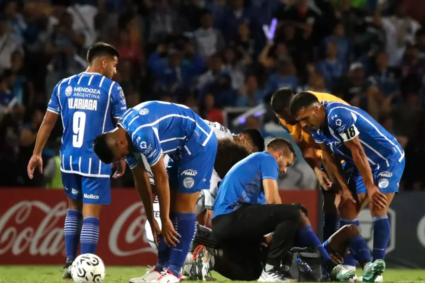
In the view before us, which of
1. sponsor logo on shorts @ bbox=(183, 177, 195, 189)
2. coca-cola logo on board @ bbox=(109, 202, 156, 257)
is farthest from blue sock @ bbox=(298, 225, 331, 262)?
coca-cola logo on board @ bbox=(109, 202, 156, 257)

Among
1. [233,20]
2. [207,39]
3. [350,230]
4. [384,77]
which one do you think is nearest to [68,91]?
[350,230]

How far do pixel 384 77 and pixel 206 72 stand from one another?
2.99 meters

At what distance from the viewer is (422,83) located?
46.1 feet

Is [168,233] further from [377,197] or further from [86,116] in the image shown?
[377,197]

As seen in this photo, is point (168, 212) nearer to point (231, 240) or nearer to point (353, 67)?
point (231, 240)

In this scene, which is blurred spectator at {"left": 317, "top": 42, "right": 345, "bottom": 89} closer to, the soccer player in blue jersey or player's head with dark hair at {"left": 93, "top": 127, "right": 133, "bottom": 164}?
the soccer player in blue jersey

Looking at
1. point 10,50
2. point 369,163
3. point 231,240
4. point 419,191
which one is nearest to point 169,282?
point 231,240

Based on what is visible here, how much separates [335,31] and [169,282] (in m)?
8.84

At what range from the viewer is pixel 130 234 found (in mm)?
11375

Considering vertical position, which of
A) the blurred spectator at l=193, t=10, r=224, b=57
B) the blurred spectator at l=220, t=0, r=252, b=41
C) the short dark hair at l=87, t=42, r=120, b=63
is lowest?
the short dark hair at l=87, t=42, r=120, b=63

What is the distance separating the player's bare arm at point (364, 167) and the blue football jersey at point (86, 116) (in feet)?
7.13

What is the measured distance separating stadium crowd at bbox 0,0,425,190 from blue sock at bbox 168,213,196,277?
5.25 metres

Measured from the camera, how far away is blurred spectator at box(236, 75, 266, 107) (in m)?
13.4

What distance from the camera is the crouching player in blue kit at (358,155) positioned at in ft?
24.7
